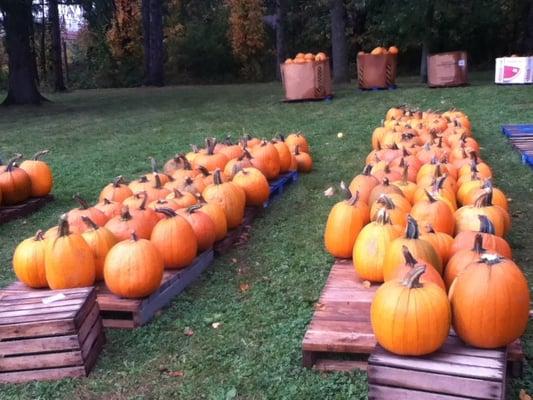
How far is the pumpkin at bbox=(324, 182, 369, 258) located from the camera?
404 centimetres

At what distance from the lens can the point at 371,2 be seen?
61.4ft

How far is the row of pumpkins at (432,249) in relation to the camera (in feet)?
8.46

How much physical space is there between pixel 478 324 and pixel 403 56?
927 inches

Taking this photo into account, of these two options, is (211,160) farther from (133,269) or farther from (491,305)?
(491,305)

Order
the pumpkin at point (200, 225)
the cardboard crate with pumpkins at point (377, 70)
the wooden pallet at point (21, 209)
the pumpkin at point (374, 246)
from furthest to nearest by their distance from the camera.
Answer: the cardboard crate with pumpkins at point (377, 70) < the wooden pallet at point (21, 209) < the pumpkin at point (200, 225) < the pumpkin at point (374, 246)

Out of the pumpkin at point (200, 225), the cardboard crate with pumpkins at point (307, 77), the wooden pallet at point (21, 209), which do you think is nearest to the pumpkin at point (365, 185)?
the pumpkin at point (200, 225)

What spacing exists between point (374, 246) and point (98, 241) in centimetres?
168

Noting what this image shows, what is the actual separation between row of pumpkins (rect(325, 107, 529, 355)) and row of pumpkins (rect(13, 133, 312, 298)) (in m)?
0.95

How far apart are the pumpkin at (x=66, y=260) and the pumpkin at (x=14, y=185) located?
262 cm

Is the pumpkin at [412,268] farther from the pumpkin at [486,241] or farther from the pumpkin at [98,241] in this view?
the pumpkin at [98,241]

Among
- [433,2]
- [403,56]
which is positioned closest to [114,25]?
[403,56]

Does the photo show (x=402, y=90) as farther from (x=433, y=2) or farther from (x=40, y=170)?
(x=40, y=170)

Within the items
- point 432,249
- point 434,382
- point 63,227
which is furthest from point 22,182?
point 434,382

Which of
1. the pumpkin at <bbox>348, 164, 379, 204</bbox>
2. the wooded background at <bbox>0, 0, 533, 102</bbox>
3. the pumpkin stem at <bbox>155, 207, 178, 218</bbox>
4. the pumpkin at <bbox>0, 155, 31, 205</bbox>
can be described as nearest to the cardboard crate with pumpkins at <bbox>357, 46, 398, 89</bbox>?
Result: the wooded background at <bbox>0, 0, 533, 102</bbox>
